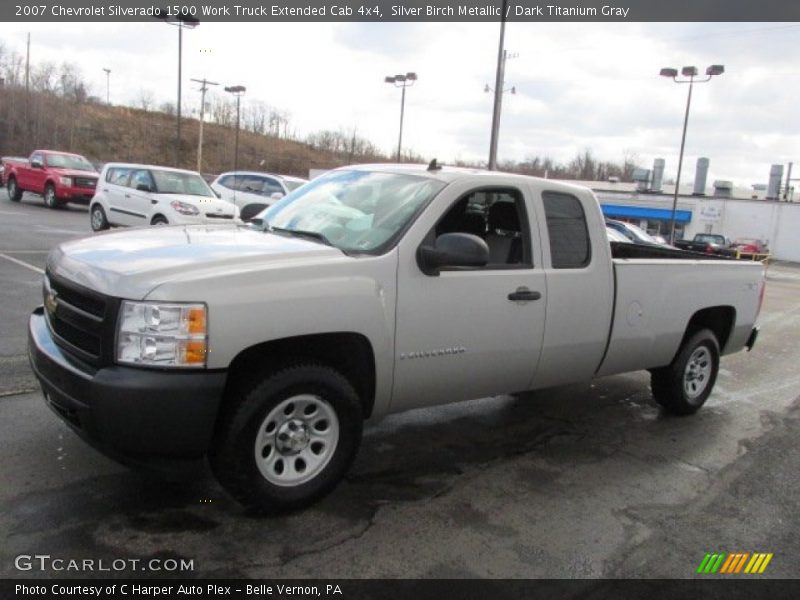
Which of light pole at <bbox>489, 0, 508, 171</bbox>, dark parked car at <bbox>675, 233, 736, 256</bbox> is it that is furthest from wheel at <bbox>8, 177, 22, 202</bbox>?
dark parked car at <bbox>675, 233, 736, 256</bbox>

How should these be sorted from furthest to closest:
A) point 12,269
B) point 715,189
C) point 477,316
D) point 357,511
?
point 715,189, point 12,269, point 477,316, point 357,511

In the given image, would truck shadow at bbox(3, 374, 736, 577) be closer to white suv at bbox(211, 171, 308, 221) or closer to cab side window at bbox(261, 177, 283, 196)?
white suv at bbox(211, 171, 308, 221)

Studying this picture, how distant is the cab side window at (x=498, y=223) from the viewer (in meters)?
4.45

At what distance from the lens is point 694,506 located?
416 centimetres

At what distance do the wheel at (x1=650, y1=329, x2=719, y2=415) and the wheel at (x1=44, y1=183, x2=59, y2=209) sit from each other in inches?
799

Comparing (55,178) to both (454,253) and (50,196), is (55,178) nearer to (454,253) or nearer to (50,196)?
(50,196)

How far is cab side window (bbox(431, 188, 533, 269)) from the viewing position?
445 cm

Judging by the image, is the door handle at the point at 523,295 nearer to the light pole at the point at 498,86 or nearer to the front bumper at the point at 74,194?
the light pole at the point at 498,86

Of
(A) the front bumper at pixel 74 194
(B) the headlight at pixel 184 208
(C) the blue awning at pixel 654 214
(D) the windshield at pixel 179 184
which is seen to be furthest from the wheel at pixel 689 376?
(C) the blue awning at pixel 654 214

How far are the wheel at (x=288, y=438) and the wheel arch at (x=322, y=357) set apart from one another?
7cm

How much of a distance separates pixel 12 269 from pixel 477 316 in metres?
8.41

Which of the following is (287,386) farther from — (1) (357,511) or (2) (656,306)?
(2) (656,306)

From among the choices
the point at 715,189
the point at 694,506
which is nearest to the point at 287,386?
the point at 694,506

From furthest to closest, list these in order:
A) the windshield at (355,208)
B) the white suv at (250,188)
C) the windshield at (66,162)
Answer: the windshield at (66,162) → the white suv at (250,188) → the windshield at (355,208)
